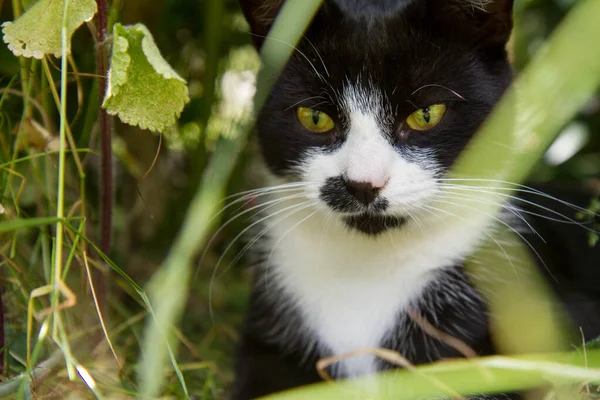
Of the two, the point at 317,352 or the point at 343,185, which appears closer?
the point at 343,185

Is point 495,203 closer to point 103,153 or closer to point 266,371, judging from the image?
point 266,371

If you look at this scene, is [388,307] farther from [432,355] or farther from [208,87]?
[208,87]

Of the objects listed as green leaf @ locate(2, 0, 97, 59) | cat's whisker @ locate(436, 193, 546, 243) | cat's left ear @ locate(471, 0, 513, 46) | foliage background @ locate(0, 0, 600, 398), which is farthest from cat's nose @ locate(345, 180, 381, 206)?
green leaf @ locate(2, 0, 97, 59)

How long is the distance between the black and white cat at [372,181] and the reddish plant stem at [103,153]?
0.29m

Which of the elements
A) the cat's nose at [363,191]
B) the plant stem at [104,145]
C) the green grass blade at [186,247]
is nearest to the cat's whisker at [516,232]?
the cat's nose at [363,191]

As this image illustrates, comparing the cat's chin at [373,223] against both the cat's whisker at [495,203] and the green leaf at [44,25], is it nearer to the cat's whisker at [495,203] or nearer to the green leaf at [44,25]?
the cat's whisker at [495,203]

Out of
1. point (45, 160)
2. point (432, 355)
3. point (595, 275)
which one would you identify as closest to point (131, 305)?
point (45, 160)

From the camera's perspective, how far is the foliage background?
1.25 meters

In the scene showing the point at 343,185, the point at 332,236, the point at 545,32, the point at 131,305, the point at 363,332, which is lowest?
the point at 131,305

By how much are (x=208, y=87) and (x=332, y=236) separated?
68 cm

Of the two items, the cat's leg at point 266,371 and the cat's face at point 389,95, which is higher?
the cat's face at point 389,95

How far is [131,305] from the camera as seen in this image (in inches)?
72.3

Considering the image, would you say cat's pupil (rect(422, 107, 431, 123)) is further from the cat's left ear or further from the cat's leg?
the cat's leg

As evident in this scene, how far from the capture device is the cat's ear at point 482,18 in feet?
3.84
